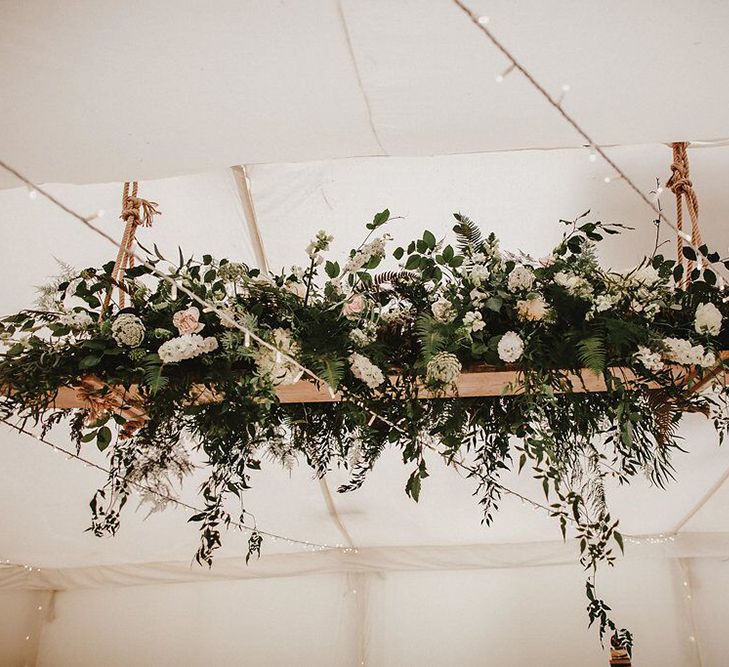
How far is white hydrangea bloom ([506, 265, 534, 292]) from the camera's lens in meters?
1.95

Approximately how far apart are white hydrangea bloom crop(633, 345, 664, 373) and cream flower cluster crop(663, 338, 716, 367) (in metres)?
0.04

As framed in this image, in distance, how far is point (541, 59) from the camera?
1.54m

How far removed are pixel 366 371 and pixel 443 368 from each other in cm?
22

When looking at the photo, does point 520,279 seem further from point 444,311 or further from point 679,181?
point 679,181

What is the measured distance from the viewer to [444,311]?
6.30ft

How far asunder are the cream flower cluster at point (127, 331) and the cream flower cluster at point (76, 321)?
0.14 m

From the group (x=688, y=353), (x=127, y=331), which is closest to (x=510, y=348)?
(x=688, y=353)

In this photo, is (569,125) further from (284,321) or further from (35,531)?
(35,531)

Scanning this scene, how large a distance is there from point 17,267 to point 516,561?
4.00 meters

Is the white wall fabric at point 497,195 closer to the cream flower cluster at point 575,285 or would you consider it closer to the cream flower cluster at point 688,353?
the cream flower cluster at point 575,285

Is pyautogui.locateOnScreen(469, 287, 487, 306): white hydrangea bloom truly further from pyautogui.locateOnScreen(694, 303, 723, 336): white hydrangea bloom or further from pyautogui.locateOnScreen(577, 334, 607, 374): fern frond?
pyautogui.locateOnScreen(694, 303, 723, 336): white hydrangea bloom

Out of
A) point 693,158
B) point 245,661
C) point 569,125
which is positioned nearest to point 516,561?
point 245,661

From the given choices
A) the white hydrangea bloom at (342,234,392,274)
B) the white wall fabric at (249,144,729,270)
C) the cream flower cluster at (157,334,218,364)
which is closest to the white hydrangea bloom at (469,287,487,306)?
the white hydrangea bloom at (342,234,392,274)

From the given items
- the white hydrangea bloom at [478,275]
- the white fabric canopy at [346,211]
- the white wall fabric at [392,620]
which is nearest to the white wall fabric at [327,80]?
the white fabric canopy at [346,211]
